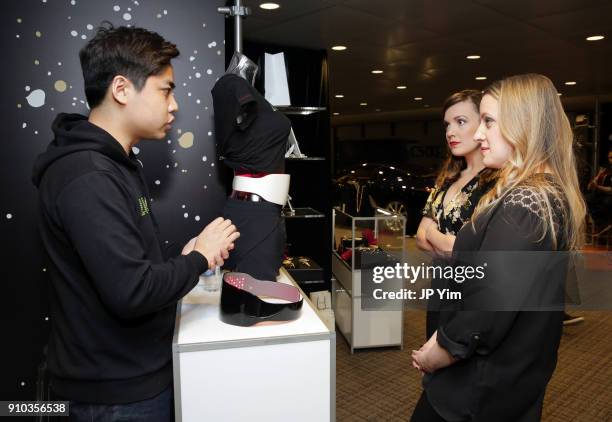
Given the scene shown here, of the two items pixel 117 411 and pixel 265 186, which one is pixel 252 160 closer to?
pixel 265 186

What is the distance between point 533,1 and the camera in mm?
3043

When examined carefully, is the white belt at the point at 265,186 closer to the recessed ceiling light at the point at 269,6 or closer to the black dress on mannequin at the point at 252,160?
the black dress on mannequin at the point at 252,160

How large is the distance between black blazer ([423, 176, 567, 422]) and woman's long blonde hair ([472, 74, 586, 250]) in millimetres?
48

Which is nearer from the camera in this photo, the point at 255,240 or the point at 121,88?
the point at 121,88

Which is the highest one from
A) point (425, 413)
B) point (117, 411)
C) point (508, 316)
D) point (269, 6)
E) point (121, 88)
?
point (269, 6)

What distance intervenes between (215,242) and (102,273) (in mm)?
301

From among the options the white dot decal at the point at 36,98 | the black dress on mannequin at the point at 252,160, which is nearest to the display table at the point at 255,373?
the black dress on mannequin at the point at 252,160

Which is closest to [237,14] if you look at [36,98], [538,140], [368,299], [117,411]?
[36,98]

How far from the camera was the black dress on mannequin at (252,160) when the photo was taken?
1.56m

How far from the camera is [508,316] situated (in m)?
1.11

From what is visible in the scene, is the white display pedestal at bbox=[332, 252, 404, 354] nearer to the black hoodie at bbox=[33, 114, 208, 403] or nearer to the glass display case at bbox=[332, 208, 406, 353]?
the glass display case at bbox=[332, 208, 406, 353]

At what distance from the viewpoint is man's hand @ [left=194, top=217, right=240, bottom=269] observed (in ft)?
3.87

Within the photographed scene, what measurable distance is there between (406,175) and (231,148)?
797 cm

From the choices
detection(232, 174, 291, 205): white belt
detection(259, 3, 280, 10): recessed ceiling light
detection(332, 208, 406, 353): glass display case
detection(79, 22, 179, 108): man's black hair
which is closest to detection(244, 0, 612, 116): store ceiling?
detection(259, 3, 280, 10): recessed ceiling light
